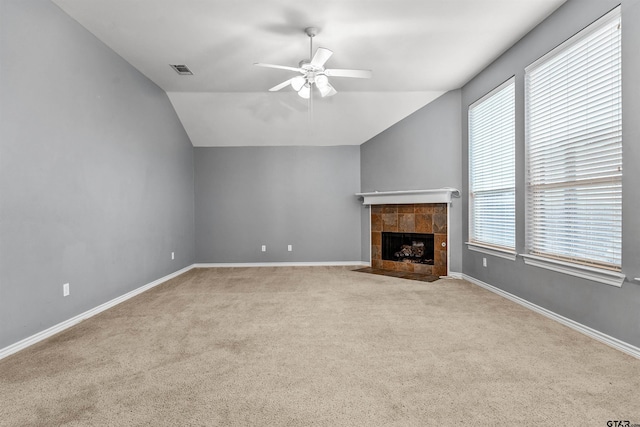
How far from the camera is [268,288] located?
4.54 m

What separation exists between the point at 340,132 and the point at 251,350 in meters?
4.53

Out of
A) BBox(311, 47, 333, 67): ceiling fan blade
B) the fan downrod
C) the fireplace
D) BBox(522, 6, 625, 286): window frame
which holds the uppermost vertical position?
the fan downrod

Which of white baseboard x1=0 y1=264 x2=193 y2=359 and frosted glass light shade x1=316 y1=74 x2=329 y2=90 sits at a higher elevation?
frosted glass light shade x1=316 y1=74 x2=329 y2=90

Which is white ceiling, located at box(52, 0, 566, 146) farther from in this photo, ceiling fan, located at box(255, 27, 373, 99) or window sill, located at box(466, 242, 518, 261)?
window sill, located at box(466, 242, 518, 261)

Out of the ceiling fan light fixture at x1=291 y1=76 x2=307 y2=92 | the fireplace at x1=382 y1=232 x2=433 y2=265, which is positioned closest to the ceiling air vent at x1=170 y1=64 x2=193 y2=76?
the ceiling fan light fixture at x1=291 y1=76 x2=307 y2=92

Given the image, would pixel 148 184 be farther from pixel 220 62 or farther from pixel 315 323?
pixel 315 323

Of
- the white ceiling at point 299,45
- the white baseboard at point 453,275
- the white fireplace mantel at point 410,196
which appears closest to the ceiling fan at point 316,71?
the white ceiling at point 299,45

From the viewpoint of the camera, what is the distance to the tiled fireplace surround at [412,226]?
206 inches

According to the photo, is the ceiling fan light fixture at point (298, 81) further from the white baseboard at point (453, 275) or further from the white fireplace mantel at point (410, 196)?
the white baseboard at point (453, 275)

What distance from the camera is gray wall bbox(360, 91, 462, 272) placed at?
5.10m

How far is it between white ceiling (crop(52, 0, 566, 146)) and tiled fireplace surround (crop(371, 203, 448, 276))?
63.4 inches

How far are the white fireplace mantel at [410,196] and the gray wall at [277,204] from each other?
511 mm

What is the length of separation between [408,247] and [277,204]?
8.55ft

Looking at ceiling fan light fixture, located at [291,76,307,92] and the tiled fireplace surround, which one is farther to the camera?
the tiled fireplace surround
